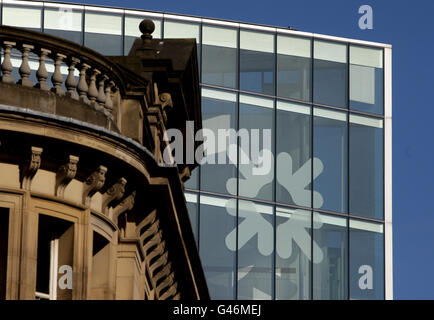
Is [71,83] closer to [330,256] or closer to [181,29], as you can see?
[181,29]

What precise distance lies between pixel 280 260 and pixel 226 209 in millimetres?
2537

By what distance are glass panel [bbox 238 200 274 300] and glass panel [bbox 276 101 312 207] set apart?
3.78ft

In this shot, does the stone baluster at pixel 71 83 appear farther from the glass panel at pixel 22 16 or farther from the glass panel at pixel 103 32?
the glass panel at pixel 22 16

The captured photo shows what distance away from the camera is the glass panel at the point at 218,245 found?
54.6 metres

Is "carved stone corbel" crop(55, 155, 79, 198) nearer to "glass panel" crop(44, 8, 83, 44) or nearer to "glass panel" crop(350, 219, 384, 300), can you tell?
"glass panel" crop(44, 8, 83, 44)

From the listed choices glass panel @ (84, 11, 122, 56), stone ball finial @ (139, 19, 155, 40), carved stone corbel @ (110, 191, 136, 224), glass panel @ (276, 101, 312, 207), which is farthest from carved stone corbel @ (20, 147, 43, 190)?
glass panel @ (276, 101, 312, 207)

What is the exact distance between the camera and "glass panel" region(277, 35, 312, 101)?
57812 mm

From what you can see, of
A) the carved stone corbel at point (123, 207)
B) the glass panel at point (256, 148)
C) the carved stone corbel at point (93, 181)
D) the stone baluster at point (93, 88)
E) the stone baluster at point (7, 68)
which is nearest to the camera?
the stone baluster at point (7, 68)

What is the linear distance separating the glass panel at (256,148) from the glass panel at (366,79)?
331 centimetres

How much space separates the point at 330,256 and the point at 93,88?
34095mm

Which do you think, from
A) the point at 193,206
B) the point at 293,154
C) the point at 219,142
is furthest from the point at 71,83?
the point at 293,154

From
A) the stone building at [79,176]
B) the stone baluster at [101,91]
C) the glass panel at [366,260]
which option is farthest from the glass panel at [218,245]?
the stone baluster at [101,91]

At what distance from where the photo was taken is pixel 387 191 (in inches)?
2260
